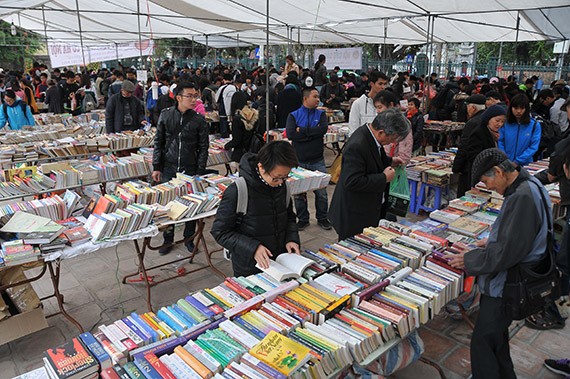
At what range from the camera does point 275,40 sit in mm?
16547

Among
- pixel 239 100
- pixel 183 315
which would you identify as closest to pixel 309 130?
pixel 239 100

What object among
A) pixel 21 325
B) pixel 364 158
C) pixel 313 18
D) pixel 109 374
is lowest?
pixel 21 325

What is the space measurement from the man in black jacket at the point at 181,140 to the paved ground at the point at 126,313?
53 centimetres

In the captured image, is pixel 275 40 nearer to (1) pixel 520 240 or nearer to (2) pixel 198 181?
(2) pixel 198 181

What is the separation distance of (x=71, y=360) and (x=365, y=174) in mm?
2133

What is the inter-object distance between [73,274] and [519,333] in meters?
4.09

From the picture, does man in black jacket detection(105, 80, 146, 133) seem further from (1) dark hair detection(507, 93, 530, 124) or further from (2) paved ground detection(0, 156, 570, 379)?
(1) dark hair detection(507, 93, 530, 124)

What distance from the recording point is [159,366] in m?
1.65

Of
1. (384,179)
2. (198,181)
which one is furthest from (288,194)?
(198,181)

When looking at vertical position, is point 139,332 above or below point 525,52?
below

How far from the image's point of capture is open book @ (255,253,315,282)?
7.52 feet

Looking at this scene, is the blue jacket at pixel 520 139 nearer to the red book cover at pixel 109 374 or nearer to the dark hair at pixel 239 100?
the dark hair at pixel 239 100

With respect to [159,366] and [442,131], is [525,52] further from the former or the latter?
[159,366]

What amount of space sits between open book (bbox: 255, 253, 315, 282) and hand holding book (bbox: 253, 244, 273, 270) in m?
0.02
